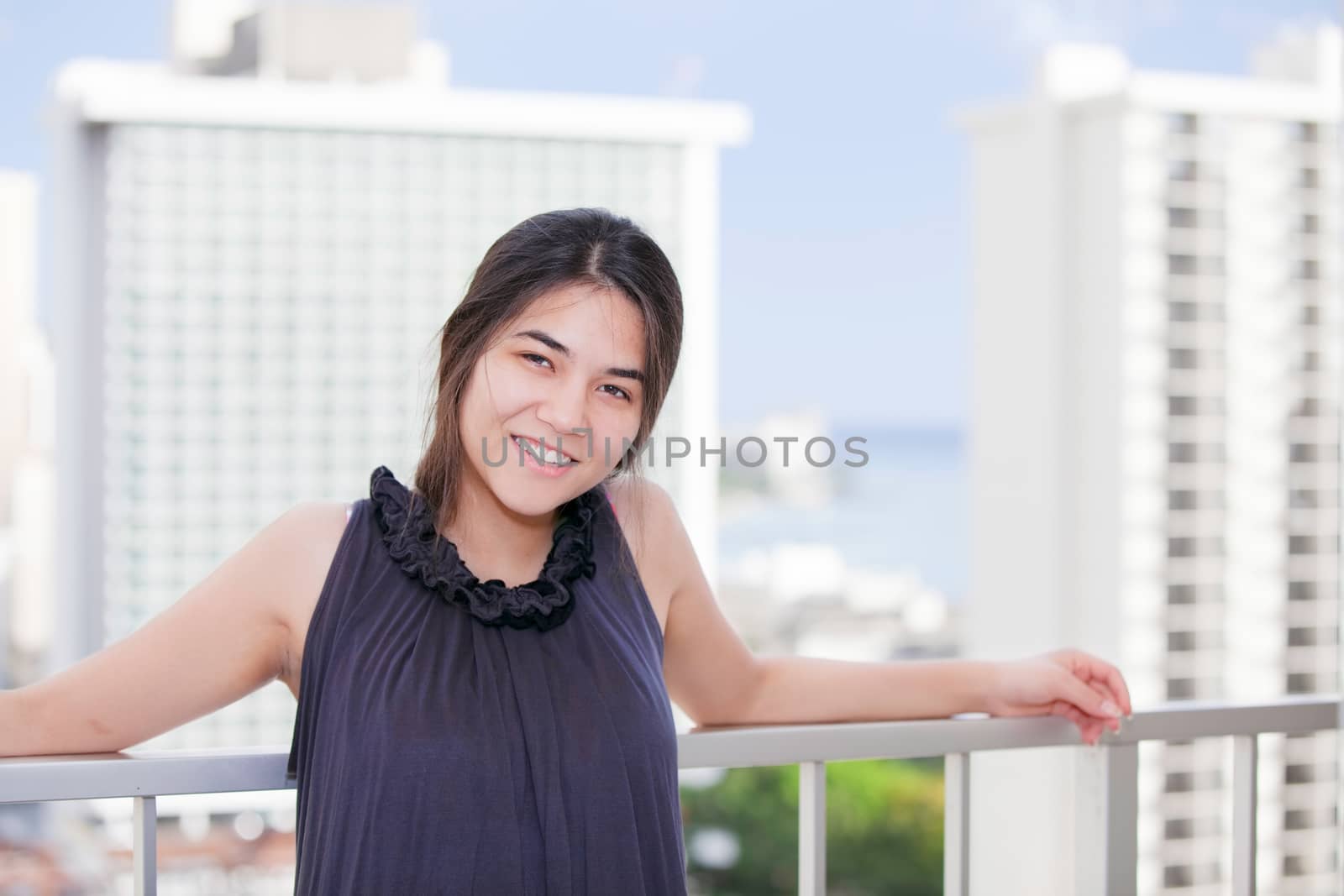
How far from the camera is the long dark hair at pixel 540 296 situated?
1013mm

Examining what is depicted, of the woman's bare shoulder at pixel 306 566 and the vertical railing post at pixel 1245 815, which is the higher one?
the woman's bare shoulder at pixel 306 566

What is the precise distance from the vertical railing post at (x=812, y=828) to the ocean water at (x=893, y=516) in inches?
1120

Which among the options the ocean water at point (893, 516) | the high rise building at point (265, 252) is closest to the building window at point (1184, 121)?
the ocean water at point (893, 516)

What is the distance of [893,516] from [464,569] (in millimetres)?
30965

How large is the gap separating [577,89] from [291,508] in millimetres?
31385

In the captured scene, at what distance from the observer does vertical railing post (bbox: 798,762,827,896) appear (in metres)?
1.13

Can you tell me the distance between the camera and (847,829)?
19.5 meters

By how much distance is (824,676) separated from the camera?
1184 mm

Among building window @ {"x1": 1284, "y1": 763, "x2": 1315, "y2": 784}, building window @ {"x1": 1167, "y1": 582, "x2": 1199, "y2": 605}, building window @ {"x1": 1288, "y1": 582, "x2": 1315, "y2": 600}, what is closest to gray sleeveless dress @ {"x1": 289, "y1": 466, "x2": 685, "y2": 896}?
building window @ {"x1": 1284, "y1": 763, "x2": 1315, "y2": 784}

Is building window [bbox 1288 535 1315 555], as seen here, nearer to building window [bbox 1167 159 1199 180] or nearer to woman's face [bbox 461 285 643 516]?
building window [bbox 1167 159 1199 180]

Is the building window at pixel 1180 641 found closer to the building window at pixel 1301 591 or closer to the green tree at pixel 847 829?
the building window at pixel 1301 591

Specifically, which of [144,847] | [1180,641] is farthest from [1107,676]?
[1180,641]

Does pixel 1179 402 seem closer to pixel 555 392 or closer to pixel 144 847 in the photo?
pixel 555 392

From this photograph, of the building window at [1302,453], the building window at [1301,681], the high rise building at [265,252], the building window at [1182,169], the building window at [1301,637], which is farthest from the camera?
the high rise building at [265,252]
